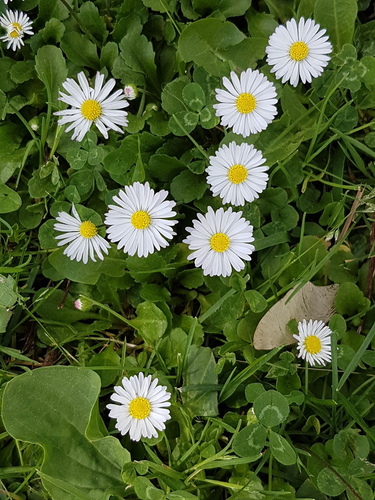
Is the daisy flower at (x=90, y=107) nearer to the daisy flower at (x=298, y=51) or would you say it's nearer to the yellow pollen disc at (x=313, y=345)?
the daisy flower at (x=298, y=51)

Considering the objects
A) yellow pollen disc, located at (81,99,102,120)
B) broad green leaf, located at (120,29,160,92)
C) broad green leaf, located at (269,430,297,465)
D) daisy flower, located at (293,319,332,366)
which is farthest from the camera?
broad green leaf, located at (120,29,160,92)

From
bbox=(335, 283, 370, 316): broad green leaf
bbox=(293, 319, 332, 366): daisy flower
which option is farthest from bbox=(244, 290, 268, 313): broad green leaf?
bbox=(335, 283, 370, 316): broad green leaf

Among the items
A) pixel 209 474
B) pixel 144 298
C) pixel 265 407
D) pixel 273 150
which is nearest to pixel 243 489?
pixel 209 474

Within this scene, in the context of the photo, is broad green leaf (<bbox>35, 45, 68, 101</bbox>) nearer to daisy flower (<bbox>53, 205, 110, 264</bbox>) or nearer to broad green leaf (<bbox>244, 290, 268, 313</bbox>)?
daisy flower (<bbox>53, 205, 110, 264</bbox>)

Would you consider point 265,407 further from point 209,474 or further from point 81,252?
point 81,252

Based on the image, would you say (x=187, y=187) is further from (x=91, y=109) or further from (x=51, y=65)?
(x=51, y=65)

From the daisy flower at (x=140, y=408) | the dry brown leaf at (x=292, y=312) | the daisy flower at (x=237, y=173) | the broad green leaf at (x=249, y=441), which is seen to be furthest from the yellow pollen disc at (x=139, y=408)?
the daisy flower at (x=237, y=173)

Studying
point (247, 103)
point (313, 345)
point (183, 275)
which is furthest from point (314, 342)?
point (247, 103)
